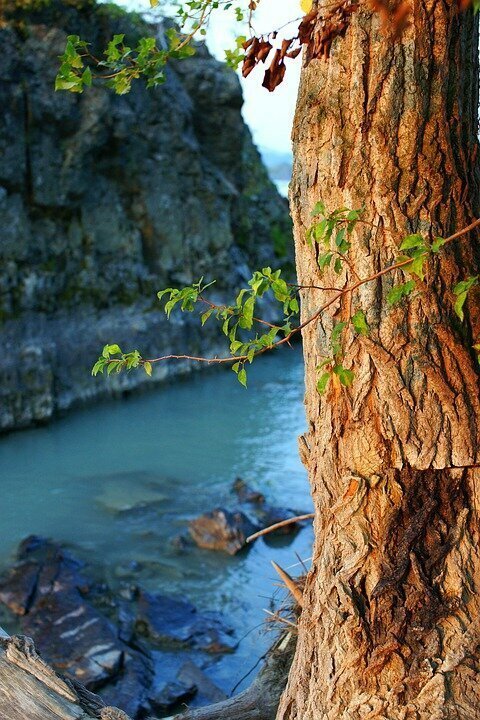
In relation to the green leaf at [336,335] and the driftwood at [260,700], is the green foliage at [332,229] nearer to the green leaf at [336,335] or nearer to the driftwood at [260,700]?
the green leaf at [336,335]

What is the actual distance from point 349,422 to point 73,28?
11498 mm

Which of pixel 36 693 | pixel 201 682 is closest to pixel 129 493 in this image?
pixel 201 682

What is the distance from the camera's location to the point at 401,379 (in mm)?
2453

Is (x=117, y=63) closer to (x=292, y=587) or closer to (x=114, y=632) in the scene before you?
(x=292, y=587)

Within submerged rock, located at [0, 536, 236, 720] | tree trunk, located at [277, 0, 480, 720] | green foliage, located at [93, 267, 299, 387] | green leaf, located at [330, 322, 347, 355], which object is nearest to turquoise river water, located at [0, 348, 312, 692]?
submerged rock, located at [0, 536, 236, 720]

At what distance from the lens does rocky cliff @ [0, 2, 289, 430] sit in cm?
1162

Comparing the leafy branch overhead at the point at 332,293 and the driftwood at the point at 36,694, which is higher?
the leafy branch overhead at the point at 332,293

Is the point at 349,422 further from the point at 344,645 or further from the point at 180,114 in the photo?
the point at 180,114

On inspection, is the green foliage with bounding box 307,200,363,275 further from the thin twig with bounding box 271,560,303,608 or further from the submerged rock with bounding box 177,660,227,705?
the submerged rock with bounding box 177,660,227,705

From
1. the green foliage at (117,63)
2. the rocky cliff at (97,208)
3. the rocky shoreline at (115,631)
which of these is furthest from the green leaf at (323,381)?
the rocky cliff at (97,208)

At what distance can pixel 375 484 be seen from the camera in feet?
8.29

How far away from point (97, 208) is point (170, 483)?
5598mm

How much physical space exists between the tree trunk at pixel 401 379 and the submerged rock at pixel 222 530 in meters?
4.87

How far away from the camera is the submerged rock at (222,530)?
24.5 feet
